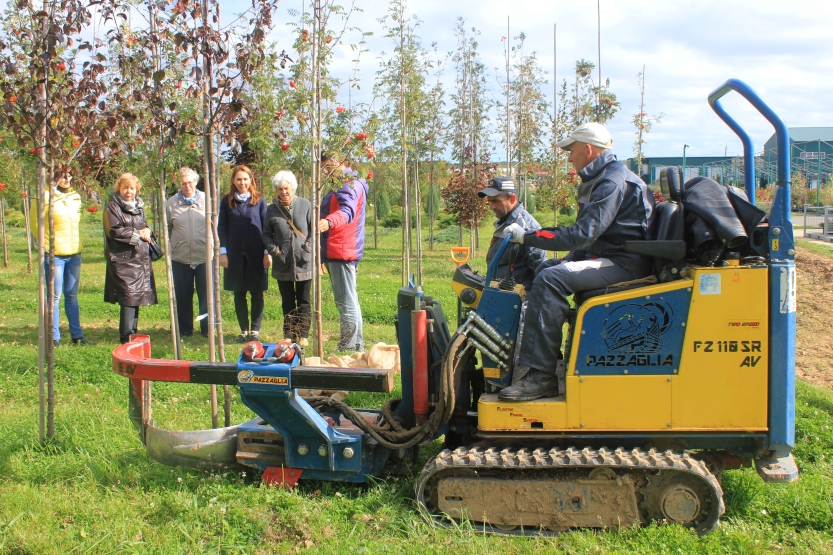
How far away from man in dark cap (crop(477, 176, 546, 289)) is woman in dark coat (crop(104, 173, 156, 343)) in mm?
4233

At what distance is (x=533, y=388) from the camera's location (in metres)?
4.00

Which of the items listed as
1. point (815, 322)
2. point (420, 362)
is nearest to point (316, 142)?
point (420, 362)

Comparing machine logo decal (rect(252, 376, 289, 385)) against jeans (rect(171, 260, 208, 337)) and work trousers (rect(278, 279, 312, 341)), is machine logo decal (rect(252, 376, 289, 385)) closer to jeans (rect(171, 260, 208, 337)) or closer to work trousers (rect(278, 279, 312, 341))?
work trousers (rect(278, 279, 312, 341))

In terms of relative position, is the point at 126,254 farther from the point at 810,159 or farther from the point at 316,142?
the point at 810,159

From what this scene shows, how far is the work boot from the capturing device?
3982 mm

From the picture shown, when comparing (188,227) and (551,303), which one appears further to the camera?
(188,227)

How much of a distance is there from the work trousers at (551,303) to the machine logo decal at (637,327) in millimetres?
230

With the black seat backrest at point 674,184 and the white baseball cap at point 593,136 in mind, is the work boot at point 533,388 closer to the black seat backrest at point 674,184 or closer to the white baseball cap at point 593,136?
the black seat backrest at point 674,184

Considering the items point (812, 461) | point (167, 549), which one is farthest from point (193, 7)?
point (812, 461)

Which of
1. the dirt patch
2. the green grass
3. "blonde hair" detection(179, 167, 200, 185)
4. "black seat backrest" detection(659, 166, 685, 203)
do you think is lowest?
the green grass

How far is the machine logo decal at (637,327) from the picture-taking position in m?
3.79

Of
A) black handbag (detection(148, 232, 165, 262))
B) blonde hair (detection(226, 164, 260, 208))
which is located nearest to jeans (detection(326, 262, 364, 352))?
blonde hair (detection(226, 164, 260, 208))

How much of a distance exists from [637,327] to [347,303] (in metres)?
4.35

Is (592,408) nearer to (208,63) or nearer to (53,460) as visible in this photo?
(208,63)
